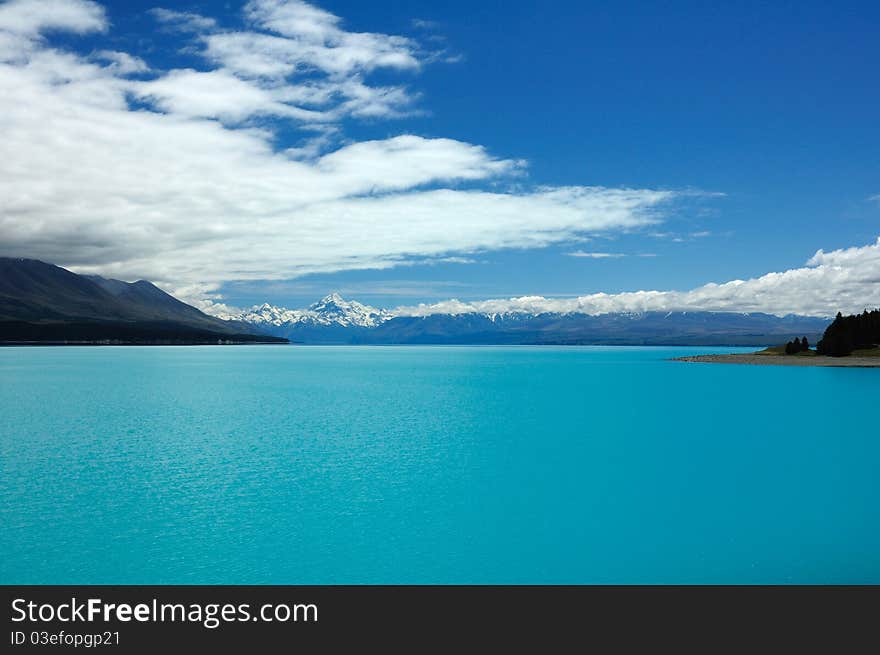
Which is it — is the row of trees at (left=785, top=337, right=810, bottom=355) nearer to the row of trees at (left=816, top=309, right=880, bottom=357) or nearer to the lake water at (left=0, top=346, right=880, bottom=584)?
the row of trees at (left=816, top=309, right=880, bottom=357)

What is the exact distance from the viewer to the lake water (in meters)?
22.9

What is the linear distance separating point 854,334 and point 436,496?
557ft

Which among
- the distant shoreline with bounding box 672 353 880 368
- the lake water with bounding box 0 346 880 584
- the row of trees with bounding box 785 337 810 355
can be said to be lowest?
the lake water with bounding box 0 346 880 584

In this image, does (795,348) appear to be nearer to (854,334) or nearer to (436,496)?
(854,334)

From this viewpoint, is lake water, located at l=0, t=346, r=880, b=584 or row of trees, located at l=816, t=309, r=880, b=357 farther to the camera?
row of trees, located at l=816, t=309, r=880, b=357

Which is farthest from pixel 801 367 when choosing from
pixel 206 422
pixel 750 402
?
pixel 206 422

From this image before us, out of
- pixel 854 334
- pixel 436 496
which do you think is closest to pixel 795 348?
Answer: pixel 854 334

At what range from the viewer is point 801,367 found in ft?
510

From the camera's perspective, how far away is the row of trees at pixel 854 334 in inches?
Answer: 6407

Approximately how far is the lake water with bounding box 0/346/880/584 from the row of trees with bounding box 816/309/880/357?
111 meters

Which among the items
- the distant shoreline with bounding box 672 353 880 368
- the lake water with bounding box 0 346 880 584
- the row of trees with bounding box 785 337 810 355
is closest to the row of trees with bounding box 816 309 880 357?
the distant shoreline with bounding box 672 353 880 368

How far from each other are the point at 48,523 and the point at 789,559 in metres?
29.0

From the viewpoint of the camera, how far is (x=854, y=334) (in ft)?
545
